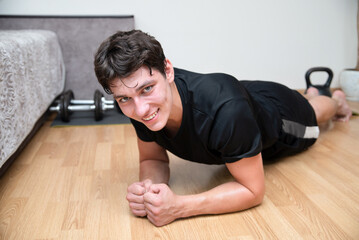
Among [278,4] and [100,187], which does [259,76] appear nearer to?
[278,4]

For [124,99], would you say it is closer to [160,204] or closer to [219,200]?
[160,204]

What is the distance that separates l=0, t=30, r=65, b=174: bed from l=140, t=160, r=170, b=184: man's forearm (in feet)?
1.72

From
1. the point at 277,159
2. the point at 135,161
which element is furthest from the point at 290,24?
the point at 135,161

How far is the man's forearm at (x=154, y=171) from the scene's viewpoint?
56.6 inches

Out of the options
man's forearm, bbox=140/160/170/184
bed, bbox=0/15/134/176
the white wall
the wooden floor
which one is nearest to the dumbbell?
bed, bbox=0/15/134/176

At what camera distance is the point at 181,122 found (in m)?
1.24

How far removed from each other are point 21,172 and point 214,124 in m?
1.00

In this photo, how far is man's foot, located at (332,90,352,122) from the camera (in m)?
2.30

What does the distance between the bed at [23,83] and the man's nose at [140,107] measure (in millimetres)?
633

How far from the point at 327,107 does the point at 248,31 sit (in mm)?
1335

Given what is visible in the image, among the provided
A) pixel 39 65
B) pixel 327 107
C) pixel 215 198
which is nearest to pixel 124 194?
pixel 215 198

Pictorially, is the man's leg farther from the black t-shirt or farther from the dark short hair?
the dark short hair

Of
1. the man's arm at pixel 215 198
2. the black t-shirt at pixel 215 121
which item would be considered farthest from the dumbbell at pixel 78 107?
the man's arm at pixel 215 198

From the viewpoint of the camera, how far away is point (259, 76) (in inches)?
→ 128
